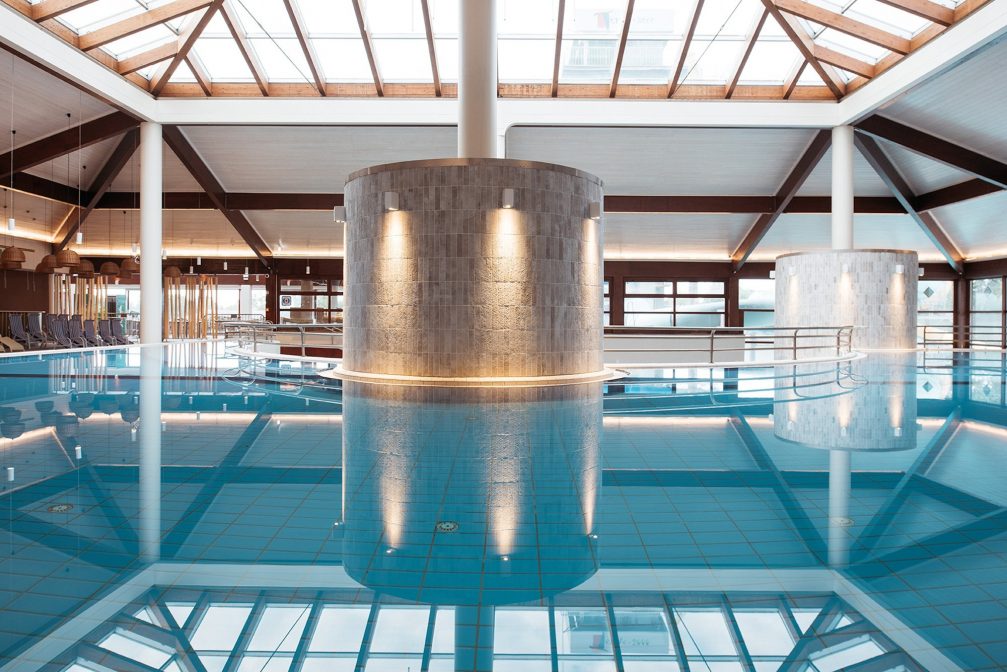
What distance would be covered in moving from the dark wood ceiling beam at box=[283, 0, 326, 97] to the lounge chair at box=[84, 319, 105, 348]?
28.9ft

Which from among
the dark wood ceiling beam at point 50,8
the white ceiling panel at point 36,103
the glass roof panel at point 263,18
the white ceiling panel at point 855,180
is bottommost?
the white ceiling panel at point 855,180

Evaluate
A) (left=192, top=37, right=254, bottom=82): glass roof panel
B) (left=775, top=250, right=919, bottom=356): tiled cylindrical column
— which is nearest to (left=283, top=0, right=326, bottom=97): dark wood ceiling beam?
(left=192, top=37, right=254, bottom=82): glass roof panel

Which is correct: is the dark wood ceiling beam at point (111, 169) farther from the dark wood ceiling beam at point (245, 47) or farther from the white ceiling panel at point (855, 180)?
the white ceiling panel at point (855, 180)

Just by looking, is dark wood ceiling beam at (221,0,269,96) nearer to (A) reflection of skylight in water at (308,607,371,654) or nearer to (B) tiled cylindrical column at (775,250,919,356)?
(B) tiled cylindrical column at (775,250,919,356)

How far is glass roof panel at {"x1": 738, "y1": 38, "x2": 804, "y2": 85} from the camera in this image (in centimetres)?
1638

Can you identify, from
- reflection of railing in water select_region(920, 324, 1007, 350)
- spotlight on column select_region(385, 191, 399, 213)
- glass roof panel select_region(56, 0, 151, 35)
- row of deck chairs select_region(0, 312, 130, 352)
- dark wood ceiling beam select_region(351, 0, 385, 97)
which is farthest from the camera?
reflection of railing in water select_region(920, 324, 1007, 350)

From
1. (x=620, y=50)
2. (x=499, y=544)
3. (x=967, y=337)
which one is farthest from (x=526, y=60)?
(x=967, y=337)

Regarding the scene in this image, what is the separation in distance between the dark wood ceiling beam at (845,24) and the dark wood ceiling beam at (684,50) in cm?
145

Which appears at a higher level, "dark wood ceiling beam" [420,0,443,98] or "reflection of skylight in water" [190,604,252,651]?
"dark wood ceiling beam" [420,0,443,98]

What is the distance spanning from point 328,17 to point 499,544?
14.9 metres

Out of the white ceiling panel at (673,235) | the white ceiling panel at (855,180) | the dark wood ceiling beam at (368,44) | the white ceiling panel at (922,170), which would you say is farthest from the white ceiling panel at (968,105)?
the dark wood ceiling beam at (368,44)

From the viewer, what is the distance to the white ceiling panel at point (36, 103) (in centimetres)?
1501

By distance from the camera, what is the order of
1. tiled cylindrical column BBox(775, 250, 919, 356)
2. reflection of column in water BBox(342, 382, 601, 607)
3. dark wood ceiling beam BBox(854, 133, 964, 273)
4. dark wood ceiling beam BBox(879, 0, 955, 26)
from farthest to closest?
dark wood ceiling beam BBox(854, 133, 964, 273) → tiled cylindrical column BBox(775, 250, 919, 356) → dark wood ceiling beam BBox(879, 0, 955, 26) → reflection of column in water BBox(342, 382, 601, 607)

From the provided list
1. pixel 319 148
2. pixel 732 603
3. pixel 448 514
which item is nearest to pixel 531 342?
pixel 448 514
